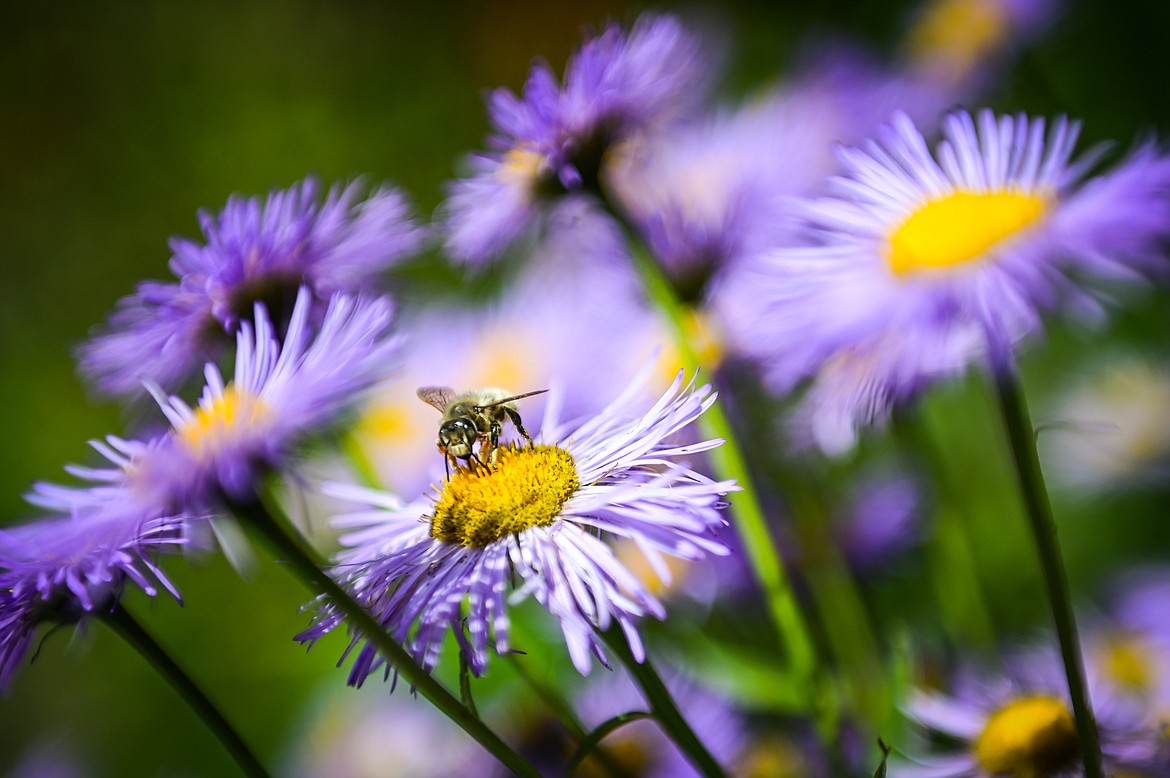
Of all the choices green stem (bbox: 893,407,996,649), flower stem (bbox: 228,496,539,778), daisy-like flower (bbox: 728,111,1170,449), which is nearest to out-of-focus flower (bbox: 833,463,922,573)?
green stem (bbox: 893,407,996,649)

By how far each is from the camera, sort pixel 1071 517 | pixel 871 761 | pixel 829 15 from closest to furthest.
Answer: pixel 871 761, pixel 1071 517, pixel 829 15

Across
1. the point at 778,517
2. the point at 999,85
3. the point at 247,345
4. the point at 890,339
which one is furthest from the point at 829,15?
the point at 247,345

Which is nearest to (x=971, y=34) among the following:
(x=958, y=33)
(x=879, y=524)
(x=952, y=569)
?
(x=958, y=33)

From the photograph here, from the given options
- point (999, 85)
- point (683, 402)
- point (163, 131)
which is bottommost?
point (999, 85)

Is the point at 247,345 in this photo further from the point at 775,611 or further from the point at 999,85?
the point at 999,85

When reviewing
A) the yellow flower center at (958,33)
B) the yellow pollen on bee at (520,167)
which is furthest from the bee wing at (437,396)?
the yellow flower center at (958,33)

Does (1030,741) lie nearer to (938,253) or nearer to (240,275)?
(938,253)
